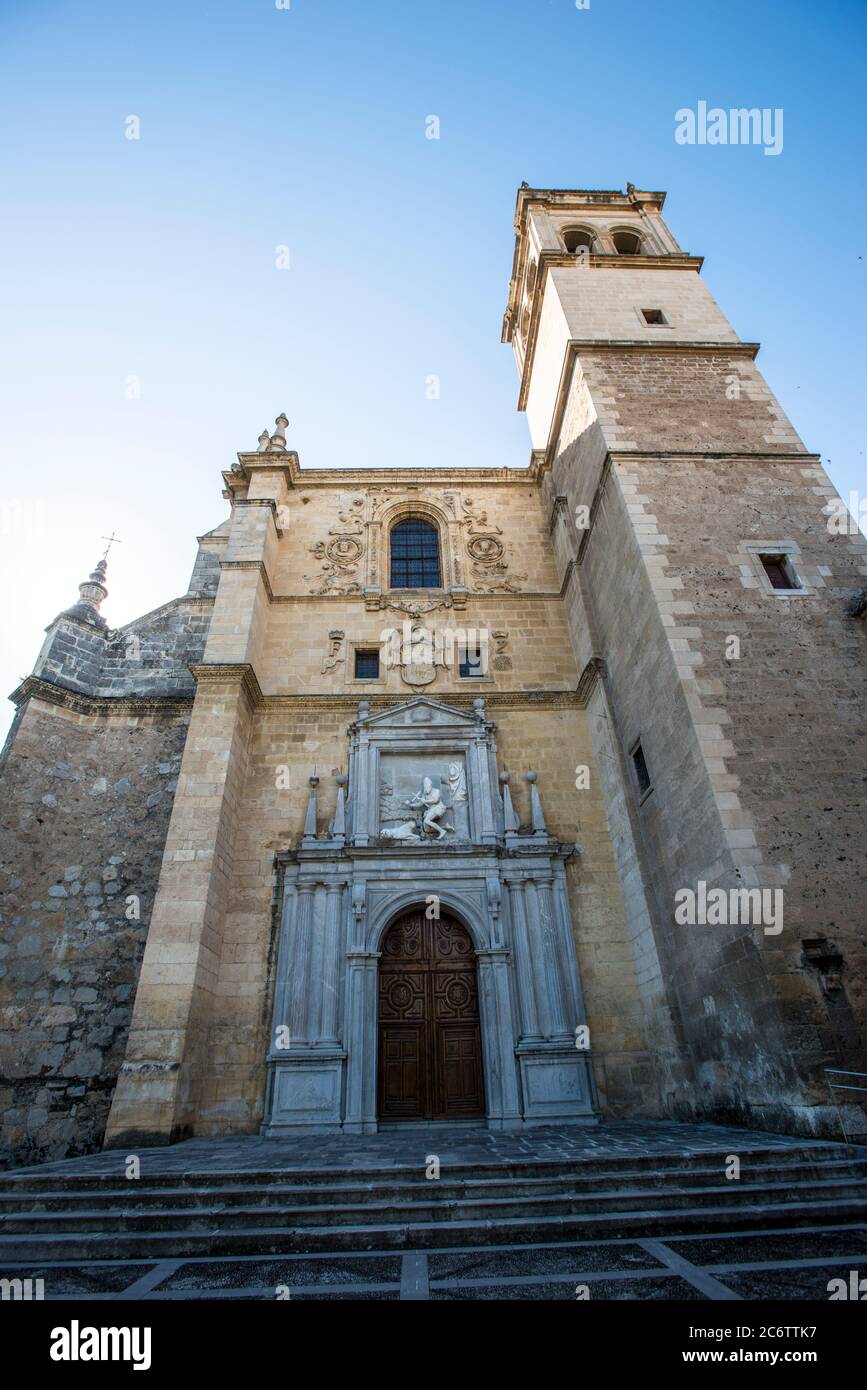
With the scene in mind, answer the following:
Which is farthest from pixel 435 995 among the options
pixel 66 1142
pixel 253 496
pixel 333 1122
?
pixel 253 496

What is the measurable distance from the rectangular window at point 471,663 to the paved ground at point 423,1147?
6.98 m

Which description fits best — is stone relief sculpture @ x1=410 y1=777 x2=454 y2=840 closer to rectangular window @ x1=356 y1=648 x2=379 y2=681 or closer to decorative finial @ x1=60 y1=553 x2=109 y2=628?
rectangular window @ x1=356 y1=648 x2=379 y2=681

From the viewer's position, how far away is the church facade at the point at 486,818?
734 cm

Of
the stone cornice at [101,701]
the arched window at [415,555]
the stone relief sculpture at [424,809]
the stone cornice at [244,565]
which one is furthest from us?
the arched window at [415,555]

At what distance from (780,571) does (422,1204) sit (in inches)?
343

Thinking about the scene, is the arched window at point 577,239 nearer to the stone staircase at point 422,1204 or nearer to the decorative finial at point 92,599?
the decorative finial at point 92,599

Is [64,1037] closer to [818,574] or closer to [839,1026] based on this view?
[839,1026]

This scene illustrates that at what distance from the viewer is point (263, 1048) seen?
8664mm

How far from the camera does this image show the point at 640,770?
31.3 ft

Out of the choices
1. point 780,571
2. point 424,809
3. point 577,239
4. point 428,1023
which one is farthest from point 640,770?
point 577,239

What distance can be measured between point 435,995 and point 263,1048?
2395mm

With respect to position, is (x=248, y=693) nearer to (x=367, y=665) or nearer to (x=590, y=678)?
(x=367, y=665)

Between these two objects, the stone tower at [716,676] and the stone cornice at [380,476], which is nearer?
the stone tower at [716,676]

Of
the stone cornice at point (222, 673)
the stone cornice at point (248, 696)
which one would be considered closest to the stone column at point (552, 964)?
the stone cornice at point (248, 696)
